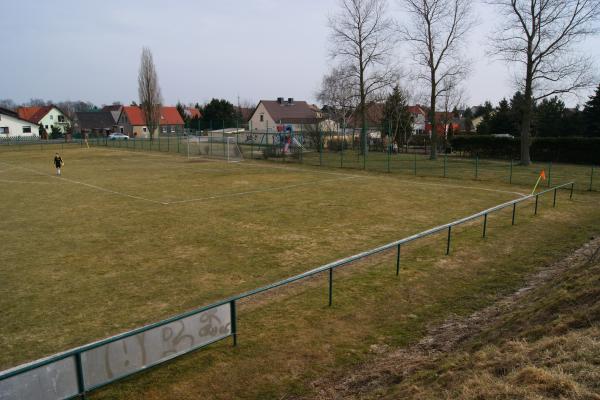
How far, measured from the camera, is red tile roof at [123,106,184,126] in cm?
9400

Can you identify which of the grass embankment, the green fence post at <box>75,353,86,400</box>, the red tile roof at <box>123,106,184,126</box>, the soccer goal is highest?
the red tile roof at <box>123,106,184,126</box>

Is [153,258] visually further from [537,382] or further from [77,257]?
[537,382]

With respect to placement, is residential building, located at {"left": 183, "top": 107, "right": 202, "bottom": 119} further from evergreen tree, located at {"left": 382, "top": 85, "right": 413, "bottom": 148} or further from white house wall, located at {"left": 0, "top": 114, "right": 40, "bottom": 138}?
evergreen tree, located at {"left": 382, "top": 85, "right": 413, "bottom": 148}

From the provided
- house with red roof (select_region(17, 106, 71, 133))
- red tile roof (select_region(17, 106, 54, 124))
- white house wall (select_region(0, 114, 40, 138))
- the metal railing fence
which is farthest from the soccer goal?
red tile roof (select_region(17, 106, 54, 124))

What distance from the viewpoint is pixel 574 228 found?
15.9 m

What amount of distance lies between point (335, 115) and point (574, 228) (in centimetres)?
5403

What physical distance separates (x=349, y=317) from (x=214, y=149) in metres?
40.4

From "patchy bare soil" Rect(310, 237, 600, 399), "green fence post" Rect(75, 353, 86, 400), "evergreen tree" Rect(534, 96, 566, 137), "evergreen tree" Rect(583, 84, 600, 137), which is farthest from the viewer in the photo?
"evergreen tree" Rect(534, 96, 566, 137)

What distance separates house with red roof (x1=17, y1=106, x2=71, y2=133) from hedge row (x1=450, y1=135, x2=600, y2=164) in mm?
81816

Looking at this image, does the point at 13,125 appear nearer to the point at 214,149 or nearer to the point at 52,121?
the point at 52,121

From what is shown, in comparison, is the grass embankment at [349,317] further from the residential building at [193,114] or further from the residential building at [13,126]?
the residential building at [193,114]

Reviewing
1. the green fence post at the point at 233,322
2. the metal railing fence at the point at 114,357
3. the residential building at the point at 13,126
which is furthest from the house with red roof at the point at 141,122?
the metal railing fence at the point at 114,357

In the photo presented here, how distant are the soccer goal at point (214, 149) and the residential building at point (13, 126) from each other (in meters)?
49.5

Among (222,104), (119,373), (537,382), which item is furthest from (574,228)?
(222,104)
